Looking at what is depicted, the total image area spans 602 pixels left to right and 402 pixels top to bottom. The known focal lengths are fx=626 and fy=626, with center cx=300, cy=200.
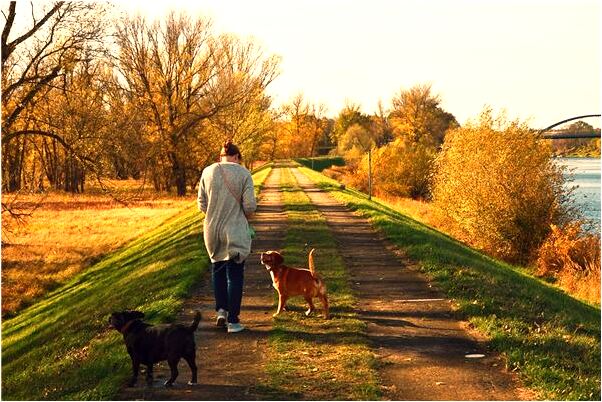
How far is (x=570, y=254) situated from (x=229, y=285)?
1704cm

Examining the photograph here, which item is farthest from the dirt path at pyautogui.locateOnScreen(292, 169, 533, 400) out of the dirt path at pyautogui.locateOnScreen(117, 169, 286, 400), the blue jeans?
the blue jeans

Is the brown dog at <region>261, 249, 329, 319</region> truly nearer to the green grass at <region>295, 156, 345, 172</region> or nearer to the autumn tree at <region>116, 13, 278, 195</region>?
the autumn tree at <region>116, 13, 278, 195</region>

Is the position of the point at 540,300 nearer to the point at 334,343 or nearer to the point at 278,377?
the point at 334,343

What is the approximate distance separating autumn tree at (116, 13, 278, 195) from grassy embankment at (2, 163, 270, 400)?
24.4 metres

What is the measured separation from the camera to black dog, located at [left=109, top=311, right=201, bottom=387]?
222 inches

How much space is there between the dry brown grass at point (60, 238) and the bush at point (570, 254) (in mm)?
13973

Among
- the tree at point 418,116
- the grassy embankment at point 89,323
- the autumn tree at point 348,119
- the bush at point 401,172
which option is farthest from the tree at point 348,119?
the grassy embankment at point 89,323

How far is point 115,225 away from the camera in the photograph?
2916 centimetres

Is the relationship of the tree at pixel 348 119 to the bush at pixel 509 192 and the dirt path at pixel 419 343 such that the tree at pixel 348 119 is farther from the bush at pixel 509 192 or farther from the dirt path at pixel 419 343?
the dirt path at pixel 419 343

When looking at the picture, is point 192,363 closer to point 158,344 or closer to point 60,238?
point 158,344

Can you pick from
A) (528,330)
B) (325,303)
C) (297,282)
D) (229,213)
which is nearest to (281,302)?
(297,282)

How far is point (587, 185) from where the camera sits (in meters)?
51.1

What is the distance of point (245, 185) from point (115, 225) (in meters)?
23.5

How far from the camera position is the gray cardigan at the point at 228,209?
23.3 feet
